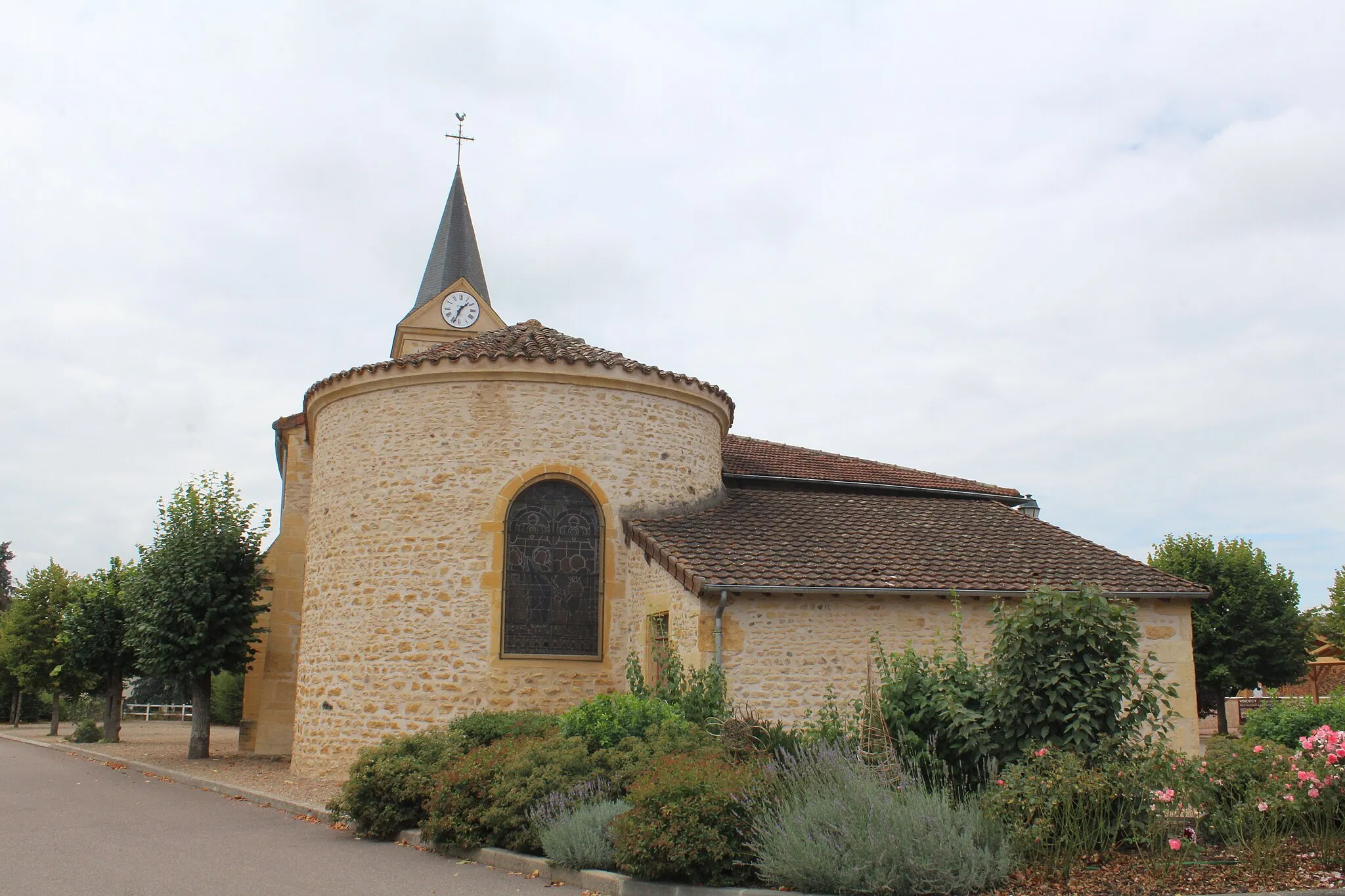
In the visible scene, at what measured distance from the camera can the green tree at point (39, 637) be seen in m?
28.2

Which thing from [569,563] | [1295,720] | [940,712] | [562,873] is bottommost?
[562,873]

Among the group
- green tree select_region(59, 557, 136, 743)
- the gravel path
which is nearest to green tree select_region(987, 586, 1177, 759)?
the gravel path

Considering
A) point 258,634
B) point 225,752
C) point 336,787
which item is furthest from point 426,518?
point 225,752

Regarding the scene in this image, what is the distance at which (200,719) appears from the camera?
18531 millimetres

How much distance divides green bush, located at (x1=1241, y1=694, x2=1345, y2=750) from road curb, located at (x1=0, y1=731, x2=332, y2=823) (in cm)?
1195

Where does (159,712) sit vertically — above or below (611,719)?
below

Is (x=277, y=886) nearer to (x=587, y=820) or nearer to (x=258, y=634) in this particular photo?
(x=587, y=820)

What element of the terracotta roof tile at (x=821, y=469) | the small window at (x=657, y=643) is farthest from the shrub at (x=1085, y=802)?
the terracotta roof tile at (x=821, y=469)

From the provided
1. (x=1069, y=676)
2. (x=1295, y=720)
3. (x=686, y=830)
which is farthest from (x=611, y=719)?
(x=1295, y=720)

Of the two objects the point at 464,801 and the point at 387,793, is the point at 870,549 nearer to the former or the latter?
the point at 464,801

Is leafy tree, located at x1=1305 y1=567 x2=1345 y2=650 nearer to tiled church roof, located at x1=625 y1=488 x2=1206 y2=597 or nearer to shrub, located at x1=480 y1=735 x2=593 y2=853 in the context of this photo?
tiled church roof, located at x1=625 y1=488 x2=1206 y2=597

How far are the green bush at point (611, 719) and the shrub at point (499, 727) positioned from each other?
0.28m

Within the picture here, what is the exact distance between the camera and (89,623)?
77.4 feet

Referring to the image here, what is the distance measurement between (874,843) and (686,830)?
50.2 inches
